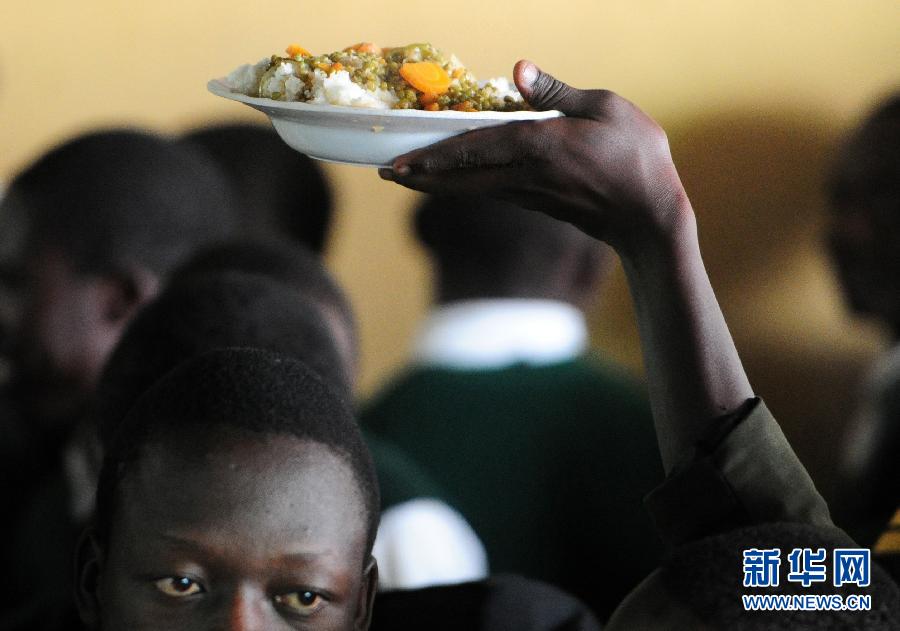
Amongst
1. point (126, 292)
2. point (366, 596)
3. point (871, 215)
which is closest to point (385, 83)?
point (366, 596)

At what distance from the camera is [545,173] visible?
0.80 m

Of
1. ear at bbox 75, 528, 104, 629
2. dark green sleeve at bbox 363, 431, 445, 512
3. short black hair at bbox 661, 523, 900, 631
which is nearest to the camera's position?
short black hair at bbox 661, 523, 900, 631

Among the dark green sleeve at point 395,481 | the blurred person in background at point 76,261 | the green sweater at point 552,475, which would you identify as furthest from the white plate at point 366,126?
the green sweater at point 552,475

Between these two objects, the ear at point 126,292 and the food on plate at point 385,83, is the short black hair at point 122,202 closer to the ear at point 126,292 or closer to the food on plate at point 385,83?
the ear at point 126,292

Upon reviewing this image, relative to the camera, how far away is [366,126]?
0.87 metres

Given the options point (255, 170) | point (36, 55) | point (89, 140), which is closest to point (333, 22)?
point (255, 170)

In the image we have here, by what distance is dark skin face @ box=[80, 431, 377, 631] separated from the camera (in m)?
0.83

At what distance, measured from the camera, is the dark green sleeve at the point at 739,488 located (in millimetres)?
880

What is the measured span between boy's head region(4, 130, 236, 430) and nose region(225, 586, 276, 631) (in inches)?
40.1

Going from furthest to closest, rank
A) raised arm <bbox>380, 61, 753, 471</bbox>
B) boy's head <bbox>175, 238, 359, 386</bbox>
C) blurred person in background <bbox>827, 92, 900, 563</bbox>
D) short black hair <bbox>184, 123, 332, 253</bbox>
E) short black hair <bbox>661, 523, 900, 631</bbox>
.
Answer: blurred person in background <bbox>827, 92, 900, 563</bbox> < short black hair <bbox>184, 123, 332, 253</bbox> < boy's head <bbox>175, 238, 359, 386</bbox> < raised arm <bbox>380, 61, 753, 471</bbox> < short black hair <bbox>661, 523, 900, 631</bbox>

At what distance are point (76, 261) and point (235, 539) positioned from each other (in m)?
1.12

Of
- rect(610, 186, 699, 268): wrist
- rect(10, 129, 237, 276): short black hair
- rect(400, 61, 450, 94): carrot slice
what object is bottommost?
rect(10, 129, 237, 276): short black hair

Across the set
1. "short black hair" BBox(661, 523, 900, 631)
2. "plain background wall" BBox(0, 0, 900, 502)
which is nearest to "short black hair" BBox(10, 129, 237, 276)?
"plain background wall" BBox(0, 0, 900, 502)

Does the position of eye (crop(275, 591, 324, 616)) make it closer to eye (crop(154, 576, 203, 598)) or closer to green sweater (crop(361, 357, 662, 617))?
eye (crop(154, 576, 203, 598))
